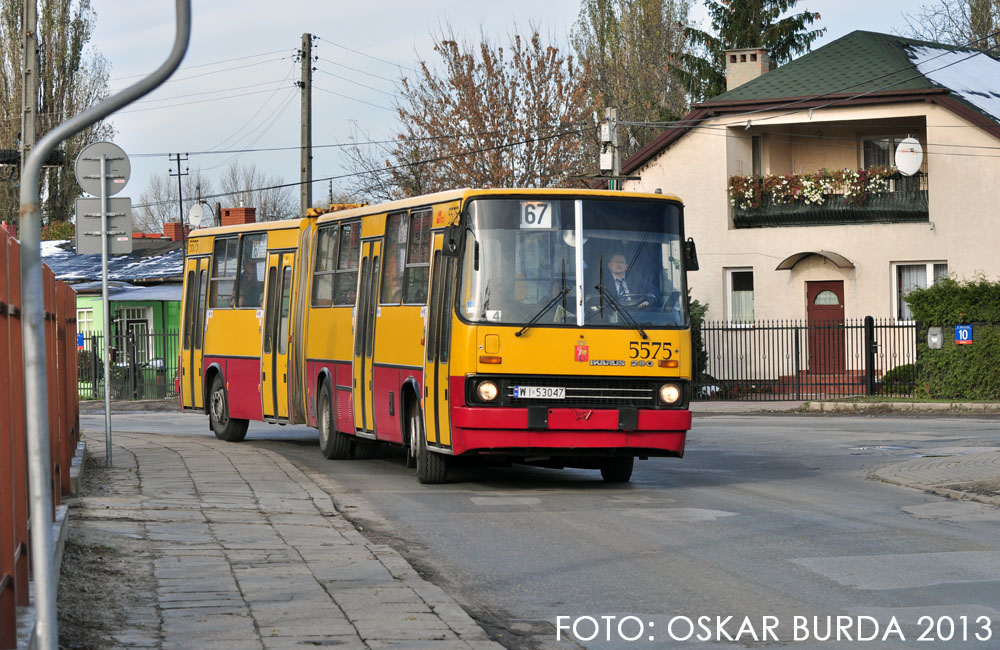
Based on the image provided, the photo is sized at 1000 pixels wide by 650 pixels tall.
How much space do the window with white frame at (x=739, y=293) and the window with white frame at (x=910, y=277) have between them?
3906 millimetres

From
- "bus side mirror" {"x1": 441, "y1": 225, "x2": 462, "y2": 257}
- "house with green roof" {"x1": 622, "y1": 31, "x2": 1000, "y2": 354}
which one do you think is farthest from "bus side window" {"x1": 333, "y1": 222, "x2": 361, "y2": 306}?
"house with green roof" {"x1": 622, "y1": 31, "x2": 1000, "y2": 354}

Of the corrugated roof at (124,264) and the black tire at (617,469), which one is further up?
the corrugated roof at (124,264)

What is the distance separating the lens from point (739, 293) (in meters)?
40.4

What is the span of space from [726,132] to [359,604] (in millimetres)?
33582

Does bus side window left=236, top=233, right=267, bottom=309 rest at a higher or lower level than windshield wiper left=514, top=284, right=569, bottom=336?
higher

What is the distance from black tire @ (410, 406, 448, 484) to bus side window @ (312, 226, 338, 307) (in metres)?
3.68

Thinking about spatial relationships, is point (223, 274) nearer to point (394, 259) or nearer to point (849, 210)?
point (394, 259)

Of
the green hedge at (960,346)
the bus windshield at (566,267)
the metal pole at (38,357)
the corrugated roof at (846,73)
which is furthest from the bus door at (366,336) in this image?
the corrugated roof at (846,73)

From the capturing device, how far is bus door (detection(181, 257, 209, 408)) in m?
22.6

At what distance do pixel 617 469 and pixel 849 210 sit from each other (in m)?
24.8

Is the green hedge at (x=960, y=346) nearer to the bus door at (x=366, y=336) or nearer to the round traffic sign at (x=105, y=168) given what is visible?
the bus door at (x=366, y=336)

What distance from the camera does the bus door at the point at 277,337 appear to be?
783 inches

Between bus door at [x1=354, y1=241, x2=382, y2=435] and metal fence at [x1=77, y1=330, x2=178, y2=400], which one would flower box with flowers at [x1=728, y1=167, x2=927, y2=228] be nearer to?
metal fence at [x1=77, y1=330, x2=178, y2=400]

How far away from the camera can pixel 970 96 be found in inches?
1513
